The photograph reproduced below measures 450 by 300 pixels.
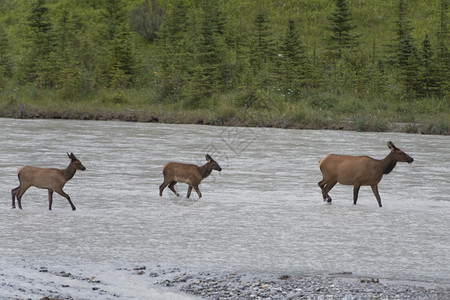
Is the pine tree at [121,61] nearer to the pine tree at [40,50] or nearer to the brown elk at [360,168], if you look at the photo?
the pine tree at [40,50]

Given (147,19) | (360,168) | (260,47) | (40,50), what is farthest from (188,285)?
(147,19)

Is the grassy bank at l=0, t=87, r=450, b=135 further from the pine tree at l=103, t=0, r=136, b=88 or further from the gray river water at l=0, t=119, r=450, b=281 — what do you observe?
the gray river water at l=0, t=119, r=450, b=281

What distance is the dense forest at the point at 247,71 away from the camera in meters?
28.0

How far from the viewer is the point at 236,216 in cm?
958

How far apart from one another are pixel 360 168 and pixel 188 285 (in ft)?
16.0

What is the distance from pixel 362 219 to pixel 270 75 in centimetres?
2428

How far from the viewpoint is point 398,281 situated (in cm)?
631

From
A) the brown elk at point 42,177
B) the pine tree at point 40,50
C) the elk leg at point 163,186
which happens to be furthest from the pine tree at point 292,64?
the brown elk at point 42,177

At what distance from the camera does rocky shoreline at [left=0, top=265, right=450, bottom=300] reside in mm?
5801

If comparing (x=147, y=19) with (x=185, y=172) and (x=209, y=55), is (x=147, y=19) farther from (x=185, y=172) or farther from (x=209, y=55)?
(x=185, y=172)

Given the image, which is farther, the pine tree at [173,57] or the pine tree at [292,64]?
the pine tree at [173,57]

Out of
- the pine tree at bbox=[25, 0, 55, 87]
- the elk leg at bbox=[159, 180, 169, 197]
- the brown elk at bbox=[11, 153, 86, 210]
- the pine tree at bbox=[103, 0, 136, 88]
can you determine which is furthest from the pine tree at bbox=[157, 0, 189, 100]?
the brown elk at bbox=[11, 153, 86, 210]

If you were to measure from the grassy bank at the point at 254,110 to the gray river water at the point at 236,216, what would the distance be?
271 inches

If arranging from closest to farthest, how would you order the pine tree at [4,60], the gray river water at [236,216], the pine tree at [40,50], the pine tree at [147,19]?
the gray river water at [236,216], the pine tree at [40,50], the pine tree at [4,60], the pine tree at [147,19]
